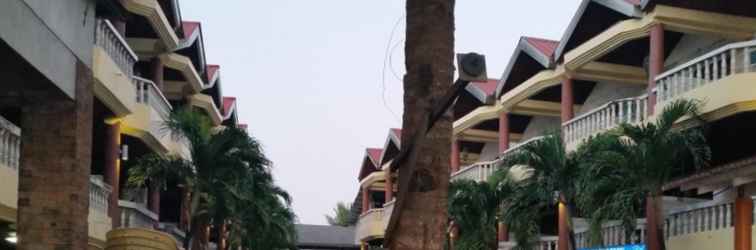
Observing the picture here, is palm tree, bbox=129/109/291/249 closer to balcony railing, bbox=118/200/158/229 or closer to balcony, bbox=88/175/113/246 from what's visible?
balcony railing, bbox=118/200/158/229

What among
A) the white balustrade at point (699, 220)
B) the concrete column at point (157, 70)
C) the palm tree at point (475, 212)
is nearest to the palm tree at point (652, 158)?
the white balustrade at point (699, 220)

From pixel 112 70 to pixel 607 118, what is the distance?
9.59m

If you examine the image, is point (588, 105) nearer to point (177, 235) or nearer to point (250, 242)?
point (250, 242)

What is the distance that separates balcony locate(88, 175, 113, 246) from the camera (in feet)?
59.5

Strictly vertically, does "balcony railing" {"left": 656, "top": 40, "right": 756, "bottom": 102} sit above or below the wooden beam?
below

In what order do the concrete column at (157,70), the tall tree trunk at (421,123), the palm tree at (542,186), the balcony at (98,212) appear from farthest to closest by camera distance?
the concrete column at (157,70) < the palm tree at (542,186) < the balcony at (98,212) < the tall tree trunk at (421,123)

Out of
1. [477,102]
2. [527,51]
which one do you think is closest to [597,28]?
[527,51]

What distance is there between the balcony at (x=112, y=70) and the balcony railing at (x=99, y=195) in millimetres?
1333

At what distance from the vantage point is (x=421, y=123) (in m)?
7.97

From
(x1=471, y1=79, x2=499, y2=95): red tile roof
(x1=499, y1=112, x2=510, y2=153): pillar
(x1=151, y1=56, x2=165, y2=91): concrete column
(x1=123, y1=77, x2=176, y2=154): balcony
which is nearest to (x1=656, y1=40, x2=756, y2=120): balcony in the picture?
(x1=123, y1=77, x2=176, y2=154): balcony

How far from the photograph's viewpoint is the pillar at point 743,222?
1547 cm

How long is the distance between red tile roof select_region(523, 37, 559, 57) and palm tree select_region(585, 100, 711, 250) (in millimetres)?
9154

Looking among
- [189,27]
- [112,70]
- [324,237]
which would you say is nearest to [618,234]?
[112,70]

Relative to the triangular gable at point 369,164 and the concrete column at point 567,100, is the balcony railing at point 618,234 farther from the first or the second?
the triangular gable at point 369,164
